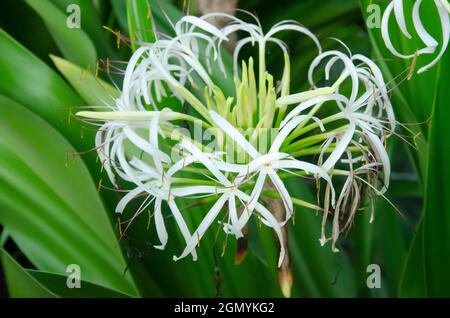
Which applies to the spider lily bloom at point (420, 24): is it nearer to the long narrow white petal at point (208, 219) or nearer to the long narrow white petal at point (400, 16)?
the long narrow white petal at point (400, 16)

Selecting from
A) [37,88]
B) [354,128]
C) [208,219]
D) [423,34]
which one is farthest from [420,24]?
[37,88]

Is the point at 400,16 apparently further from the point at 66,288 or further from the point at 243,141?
the point at 66,288

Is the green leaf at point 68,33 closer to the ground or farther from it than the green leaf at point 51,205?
farther from it

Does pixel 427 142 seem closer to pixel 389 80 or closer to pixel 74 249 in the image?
pixel 389 80

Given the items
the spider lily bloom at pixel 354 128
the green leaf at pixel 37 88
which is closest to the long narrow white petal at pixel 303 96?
the spider lily bloom at pixel 354 128

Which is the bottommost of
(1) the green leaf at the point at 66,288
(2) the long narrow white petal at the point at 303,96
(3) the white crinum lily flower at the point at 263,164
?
(1) the green leaf at the point at 66,288

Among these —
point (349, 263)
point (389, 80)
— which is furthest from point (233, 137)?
point (349, 263)

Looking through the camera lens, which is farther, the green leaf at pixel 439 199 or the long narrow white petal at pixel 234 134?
the green leaf at pixel 439 199
